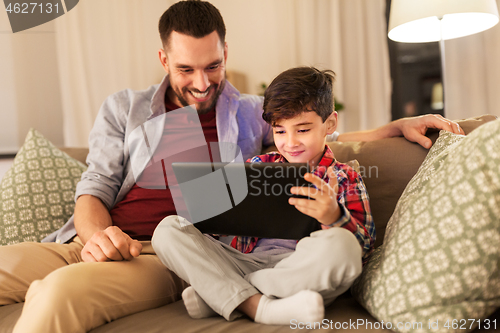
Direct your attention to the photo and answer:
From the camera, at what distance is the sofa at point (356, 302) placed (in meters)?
0.74

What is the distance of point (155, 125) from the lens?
1363 millimetres

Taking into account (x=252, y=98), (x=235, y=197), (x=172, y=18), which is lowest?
(x=235, y=197)

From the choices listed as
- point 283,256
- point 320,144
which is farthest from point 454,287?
point 320,144

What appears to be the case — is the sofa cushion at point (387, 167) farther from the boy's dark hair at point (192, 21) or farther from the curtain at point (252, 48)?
the curtain at point (252, 48)

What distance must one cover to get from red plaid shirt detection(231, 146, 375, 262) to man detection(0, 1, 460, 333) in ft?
0.81

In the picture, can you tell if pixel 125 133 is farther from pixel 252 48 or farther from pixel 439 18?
pixel 252 48

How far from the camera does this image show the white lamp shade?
1676mm

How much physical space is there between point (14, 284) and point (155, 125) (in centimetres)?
64

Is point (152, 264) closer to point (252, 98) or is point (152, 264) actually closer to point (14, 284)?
point (14, 284)

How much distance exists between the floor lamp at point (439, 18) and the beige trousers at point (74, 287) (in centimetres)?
152

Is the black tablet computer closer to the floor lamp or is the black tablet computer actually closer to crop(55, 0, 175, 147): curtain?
the floor lamp

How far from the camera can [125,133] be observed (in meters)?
1.36

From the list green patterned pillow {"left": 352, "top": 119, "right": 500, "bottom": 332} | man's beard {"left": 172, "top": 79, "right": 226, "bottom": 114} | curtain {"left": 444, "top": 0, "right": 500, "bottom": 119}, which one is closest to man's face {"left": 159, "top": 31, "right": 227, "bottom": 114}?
man's beard {"left": 172, "top": 79, "right": 226, "bottom": 114}

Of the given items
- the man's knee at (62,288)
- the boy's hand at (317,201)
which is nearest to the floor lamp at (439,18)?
the boy's hand at (317,201)
